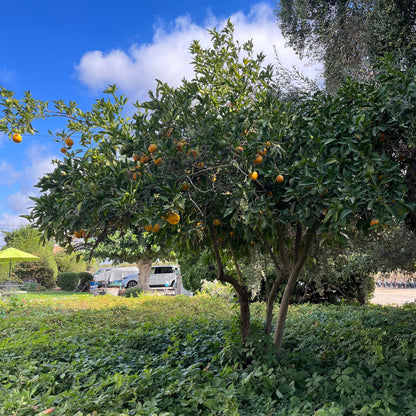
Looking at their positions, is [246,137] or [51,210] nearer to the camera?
[51,210]

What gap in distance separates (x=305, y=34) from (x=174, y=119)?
5.24 meters

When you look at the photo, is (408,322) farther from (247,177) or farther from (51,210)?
(51,210)

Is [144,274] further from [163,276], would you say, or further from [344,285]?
[344,285]

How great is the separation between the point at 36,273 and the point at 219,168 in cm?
2479

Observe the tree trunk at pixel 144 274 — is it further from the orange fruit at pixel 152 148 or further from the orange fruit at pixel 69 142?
the orange fruit at pixel 152 148

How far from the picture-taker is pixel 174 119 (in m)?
2.90

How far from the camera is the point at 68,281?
23281 mm

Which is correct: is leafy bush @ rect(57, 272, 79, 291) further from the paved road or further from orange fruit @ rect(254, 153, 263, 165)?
orange fruit @ rect(254, 153, 263, 165)

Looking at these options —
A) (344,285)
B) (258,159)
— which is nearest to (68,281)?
(344,285)

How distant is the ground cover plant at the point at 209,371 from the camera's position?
2.85 metres

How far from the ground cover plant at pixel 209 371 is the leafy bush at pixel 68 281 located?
1808 cm

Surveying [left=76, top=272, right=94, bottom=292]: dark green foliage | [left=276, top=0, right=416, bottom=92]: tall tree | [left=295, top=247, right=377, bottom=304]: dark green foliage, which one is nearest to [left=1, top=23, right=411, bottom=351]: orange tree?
[left=276, top=0, right=416, bottom=92]: tall tree

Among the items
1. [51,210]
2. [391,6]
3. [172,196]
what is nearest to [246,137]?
[172,196]

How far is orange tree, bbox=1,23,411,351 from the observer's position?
2.67m
